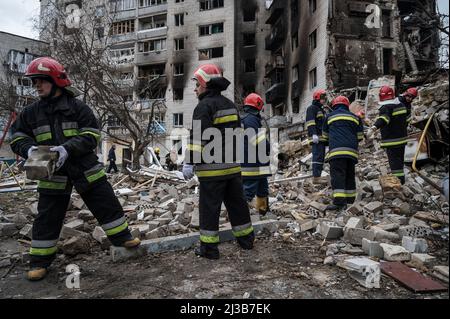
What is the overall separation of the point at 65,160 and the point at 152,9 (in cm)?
3270

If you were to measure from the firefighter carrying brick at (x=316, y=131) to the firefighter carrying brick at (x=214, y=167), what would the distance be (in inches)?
151

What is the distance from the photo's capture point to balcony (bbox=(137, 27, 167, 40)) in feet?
100.0

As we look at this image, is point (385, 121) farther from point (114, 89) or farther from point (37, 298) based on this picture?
point (114, 89)

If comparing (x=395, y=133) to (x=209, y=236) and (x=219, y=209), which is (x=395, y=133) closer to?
(x=219, y=209)

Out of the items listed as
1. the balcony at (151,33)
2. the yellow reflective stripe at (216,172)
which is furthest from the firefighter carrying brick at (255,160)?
the balcony at (151,33)

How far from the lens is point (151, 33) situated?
30828 millimetres

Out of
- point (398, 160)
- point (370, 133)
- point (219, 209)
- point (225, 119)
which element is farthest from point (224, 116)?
point (370, 133)

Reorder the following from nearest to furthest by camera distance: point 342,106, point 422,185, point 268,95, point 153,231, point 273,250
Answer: point 273,250
point 153,231
point 342,106
point 422,185
point 268,95

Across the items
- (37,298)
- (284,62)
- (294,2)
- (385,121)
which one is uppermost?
(294,2)

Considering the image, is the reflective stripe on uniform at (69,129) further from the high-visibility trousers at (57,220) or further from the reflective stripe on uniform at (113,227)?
the reflective stripe on uniform at (113,227)

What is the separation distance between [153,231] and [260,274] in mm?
1587

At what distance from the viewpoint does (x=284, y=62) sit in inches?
1014

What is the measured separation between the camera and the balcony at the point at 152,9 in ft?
102

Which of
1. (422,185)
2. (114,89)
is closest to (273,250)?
(422,185)
